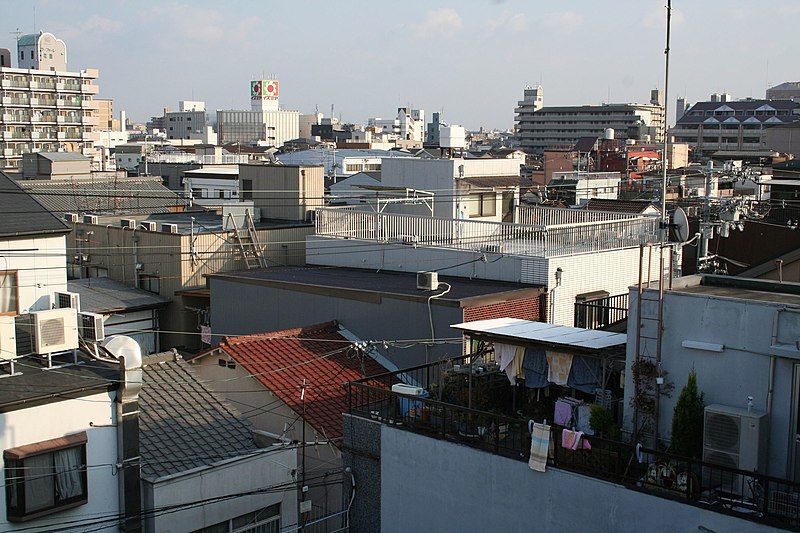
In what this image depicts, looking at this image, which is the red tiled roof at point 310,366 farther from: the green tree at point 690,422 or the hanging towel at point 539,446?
the green tree at point 690,422

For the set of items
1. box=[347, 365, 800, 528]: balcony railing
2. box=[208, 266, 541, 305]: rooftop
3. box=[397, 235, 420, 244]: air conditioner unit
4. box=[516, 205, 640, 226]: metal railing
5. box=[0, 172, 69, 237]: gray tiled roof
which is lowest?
box=[347, 365, 800, 528]: balcony railing

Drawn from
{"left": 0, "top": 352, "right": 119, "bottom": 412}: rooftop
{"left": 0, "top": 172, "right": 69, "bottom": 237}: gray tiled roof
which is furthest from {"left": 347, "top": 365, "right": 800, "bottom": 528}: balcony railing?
{"left": 0, "top": 172, "right": 69, "bottom": 237}: gray tiled roof

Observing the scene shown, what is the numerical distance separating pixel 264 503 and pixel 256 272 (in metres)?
8.86

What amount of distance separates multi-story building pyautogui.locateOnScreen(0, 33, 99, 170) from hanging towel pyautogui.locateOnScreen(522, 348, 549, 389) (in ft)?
231

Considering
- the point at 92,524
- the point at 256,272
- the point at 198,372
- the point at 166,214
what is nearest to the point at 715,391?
the point at 92,524

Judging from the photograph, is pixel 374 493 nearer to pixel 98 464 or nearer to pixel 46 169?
pixel 98 464

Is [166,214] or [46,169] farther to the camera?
[46,169]

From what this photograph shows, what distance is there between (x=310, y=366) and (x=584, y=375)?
257 inches

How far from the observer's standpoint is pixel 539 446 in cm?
914

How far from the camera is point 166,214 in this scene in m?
32.3

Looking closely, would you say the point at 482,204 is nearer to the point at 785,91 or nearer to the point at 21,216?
the point at 21,216

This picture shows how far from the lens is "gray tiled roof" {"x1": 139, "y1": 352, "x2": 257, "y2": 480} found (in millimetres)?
12609

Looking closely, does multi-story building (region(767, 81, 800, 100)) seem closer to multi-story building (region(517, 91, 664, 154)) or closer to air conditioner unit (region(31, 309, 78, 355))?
multi-story building (region(517, 91, 664, 154))

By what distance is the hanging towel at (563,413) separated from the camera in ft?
34.6
